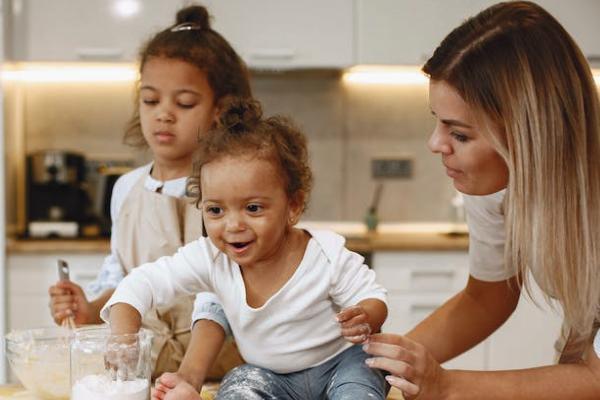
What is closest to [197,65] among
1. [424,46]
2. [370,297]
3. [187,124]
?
[187,124]

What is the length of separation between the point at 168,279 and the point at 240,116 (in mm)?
266

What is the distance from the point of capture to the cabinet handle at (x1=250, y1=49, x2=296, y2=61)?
302cm

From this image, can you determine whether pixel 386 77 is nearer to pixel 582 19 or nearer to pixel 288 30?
pixel 288 30

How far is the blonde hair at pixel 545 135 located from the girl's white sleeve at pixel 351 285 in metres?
0.22

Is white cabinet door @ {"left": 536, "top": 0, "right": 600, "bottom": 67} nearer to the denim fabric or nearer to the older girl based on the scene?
the older girl

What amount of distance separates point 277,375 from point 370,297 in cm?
18

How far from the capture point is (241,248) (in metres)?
1.12

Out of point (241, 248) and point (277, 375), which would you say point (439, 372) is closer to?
point (277, 375)

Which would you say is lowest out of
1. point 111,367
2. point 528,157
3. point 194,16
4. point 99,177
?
point 111,367

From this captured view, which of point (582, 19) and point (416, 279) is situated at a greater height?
point (582, 19)

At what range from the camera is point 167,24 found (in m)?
3.01

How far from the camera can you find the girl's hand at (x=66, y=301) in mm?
1315

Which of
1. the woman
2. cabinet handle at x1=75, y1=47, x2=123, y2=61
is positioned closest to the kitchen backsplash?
cabinet handle at x1=75, y1=47, x2=123, y2=61

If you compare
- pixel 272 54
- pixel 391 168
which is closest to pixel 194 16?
pixel 272 54
